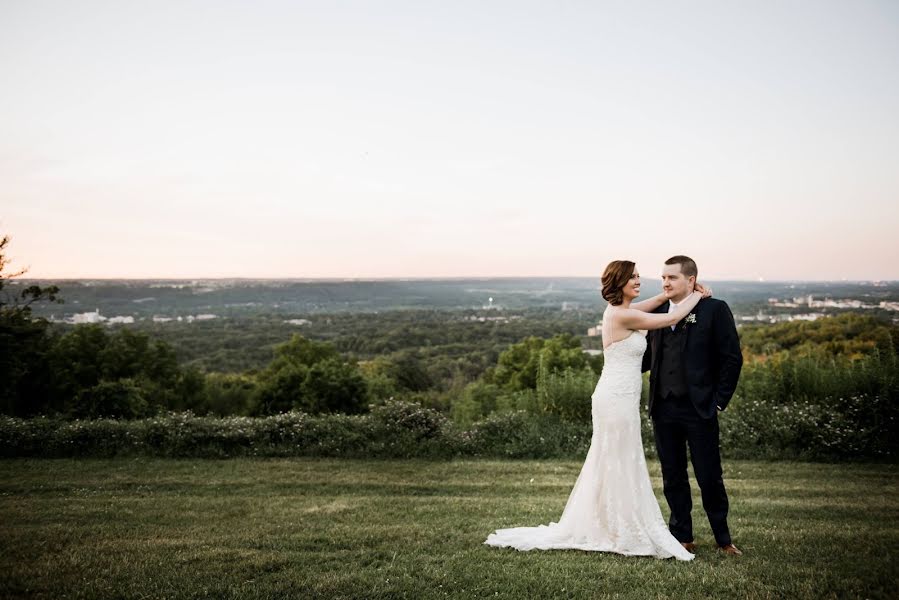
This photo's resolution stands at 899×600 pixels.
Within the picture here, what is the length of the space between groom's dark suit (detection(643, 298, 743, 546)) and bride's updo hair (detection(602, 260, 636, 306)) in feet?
1.96

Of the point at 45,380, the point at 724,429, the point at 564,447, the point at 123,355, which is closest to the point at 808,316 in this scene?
the point at 724,429

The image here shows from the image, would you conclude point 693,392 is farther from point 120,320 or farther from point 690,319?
point 120,320

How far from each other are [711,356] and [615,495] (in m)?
1.50

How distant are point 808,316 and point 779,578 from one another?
23.6 m

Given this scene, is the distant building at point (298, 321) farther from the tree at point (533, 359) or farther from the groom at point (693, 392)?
the groom at point (693, 392)

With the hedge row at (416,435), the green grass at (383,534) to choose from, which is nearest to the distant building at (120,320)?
the hedge row at (416,435)

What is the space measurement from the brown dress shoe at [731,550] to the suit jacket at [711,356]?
117 cm

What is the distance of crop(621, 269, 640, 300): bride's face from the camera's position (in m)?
5.20

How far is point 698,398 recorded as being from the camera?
16.3ft

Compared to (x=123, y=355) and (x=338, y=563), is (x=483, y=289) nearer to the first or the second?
(x=123, y=355)

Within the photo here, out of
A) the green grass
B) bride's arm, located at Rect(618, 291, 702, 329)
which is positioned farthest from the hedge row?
bride's arm, located at Rect(618, 291, 702, 329)

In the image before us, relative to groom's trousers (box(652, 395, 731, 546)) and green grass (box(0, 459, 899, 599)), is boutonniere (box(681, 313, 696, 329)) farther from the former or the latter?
green grass (box(0, 459, 899, 599))

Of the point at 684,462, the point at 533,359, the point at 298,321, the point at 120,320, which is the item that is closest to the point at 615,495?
the point at 684,462

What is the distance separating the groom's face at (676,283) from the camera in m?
5.15
